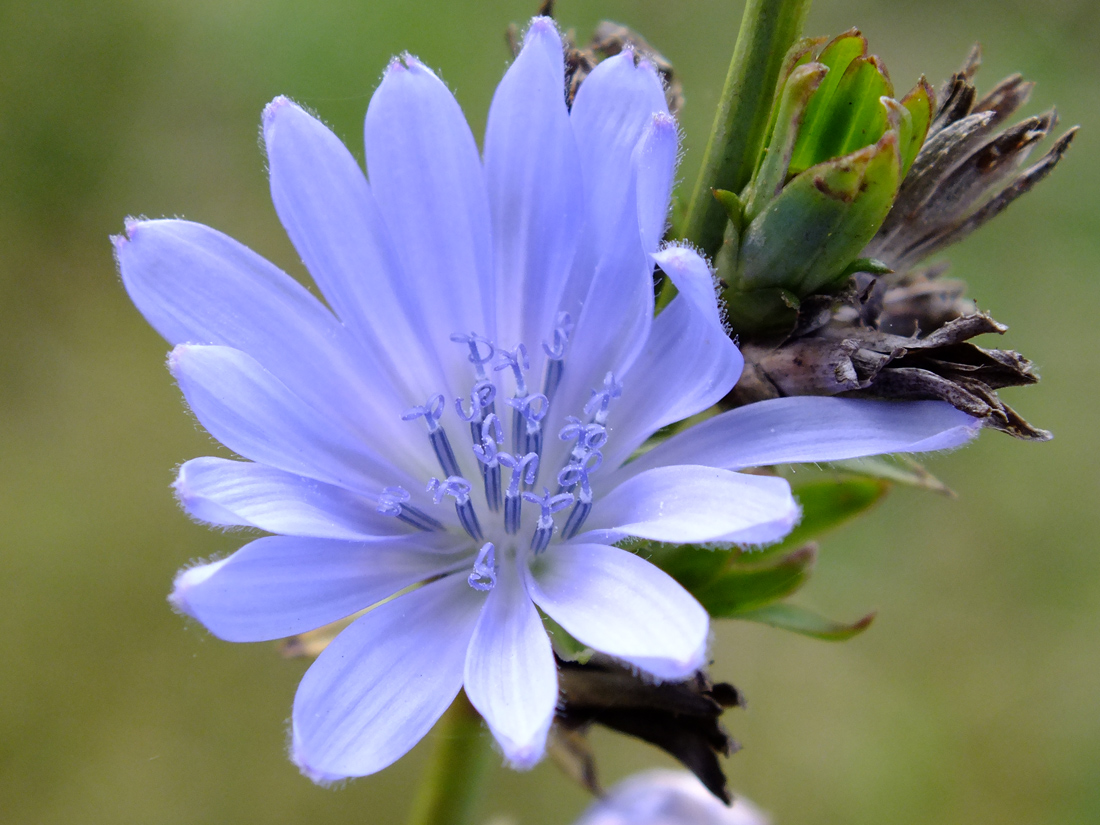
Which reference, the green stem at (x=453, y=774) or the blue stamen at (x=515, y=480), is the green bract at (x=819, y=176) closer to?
the blue stamen at (x=515, y=480)

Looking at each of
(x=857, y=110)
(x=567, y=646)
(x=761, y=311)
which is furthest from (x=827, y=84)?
(x=567, y=646)

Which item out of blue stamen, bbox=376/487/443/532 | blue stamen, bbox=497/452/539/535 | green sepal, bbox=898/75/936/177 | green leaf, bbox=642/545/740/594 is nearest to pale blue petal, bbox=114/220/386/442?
blue stamen, bbox=376/487/443/532

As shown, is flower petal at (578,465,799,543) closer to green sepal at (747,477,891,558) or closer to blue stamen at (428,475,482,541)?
blue stamen at (428,475,482,541)

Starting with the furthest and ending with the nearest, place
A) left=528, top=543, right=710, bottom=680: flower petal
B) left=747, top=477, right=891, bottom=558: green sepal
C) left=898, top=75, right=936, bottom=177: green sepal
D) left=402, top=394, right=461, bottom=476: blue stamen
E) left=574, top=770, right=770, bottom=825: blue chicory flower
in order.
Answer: left=574, top=770, right=770, bottom=825: blue chicory flower
left=747, top=477, right=891, bottom=558: green sepal
left=402, top=394, right=461, bottom=476: blue stamen
left=898, top=75, right=936, bottom=177: green sepal
left=528, top=543, right=710, bottom=680: flower petal

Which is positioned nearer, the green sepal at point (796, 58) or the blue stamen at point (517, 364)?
the green sepal at point (796, 58)

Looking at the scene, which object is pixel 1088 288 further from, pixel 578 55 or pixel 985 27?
pixel 578 55

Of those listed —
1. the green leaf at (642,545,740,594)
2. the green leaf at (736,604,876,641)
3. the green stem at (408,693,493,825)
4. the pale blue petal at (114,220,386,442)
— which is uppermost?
the pale blue petal at (114,220,386,442)

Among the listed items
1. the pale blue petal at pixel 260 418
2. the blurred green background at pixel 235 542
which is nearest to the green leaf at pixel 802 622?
the pale blue petal at pixel 260 418
